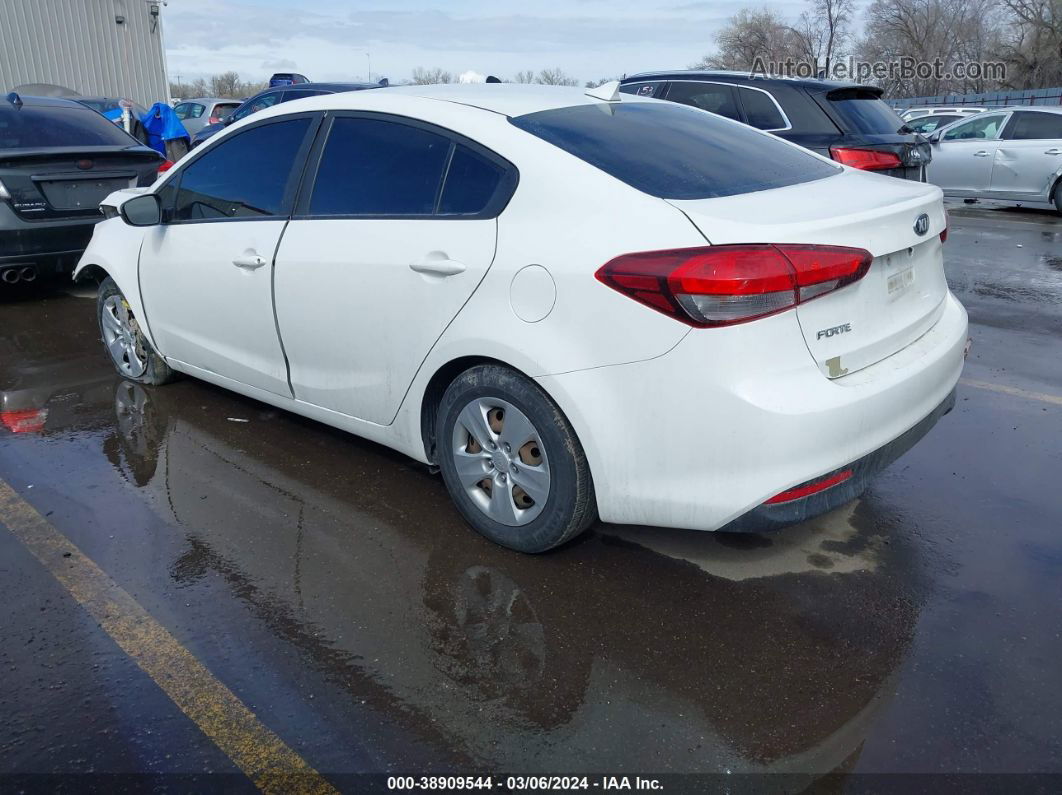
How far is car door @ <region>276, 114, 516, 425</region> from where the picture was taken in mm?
3311

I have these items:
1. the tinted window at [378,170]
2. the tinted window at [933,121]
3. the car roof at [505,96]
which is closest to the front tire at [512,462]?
the tinted window at [378,170]

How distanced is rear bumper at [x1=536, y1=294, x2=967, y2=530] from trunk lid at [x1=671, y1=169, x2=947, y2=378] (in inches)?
3.6

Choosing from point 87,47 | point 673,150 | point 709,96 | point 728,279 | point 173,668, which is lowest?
point 87,47

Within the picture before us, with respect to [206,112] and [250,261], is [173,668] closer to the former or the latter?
[250,261]

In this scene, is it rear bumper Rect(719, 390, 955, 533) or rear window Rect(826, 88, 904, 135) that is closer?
rear bumper Rect(719, 390, 955, 533)

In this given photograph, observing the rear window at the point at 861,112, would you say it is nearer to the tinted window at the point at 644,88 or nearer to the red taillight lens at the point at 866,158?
the red taillight lens at the point at 866,158

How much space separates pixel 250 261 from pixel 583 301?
72.6 inches

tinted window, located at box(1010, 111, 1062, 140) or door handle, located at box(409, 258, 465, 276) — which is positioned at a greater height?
door handle, located at box(409, 258, 465, 276)

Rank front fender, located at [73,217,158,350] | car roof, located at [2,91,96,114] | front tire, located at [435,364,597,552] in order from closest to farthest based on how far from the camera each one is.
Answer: front tire, located at [435,364,597,552]
front fender, located at [73,217,158,350]
car roof, located at [2,91,96,114]

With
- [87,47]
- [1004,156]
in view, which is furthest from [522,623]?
[87,47]

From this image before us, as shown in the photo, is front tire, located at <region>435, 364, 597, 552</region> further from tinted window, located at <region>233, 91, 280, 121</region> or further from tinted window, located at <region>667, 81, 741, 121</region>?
tinted window, located at <region>233, 91, 280, 121</region>

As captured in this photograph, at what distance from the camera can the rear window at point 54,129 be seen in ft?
24.7

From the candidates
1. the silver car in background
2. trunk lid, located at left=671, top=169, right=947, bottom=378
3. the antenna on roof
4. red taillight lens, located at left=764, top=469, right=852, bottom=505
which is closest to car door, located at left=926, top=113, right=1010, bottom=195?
the antenna on roof

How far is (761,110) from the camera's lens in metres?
8.60
